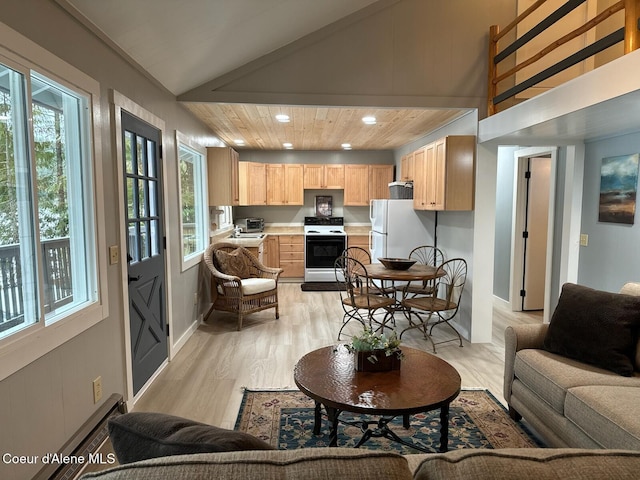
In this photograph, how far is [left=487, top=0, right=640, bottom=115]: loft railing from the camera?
231cm

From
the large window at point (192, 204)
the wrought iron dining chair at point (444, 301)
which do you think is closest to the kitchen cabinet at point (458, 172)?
the wrought iron dining chair at point (444, 301)

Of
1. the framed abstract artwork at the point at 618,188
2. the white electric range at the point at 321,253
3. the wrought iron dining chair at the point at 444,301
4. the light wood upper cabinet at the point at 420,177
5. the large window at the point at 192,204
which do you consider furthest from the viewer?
the white electric range at the point at 321,253

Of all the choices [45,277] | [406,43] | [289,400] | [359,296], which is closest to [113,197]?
[45,277]

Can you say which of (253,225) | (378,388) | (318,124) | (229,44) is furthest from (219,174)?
(378,388)

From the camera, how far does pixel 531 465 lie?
81cm

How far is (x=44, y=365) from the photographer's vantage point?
6.06 feet

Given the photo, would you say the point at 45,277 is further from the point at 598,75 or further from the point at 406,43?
the point at 406,43

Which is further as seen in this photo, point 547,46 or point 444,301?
point 444,301

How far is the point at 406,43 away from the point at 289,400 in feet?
11.2

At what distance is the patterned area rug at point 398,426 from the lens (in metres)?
2.32

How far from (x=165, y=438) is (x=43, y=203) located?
158cm

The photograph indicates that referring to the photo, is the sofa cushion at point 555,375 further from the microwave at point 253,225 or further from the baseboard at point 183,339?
the microwave at point 253,225

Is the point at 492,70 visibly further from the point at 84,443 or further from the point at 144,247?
the point at 84,443

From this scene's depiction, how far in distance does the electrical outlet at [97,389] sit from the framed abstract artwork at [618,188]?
419 cm
